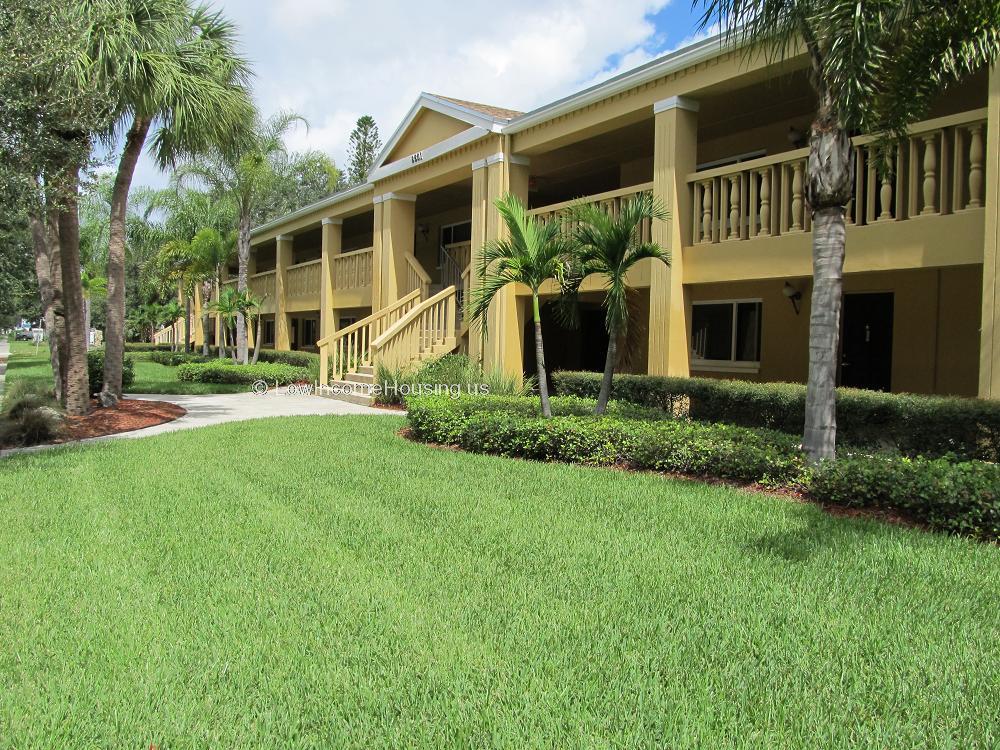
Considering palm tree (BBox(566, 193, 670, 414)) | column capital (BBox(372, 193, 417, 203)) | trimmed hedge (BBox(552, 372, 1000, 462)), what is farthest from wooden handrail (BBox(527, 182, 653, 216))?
column capital (BBox(372, 193, 417, 203))

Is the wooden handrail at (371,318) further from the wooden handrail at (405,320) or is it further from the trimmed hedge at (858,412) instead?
the trimmed hedge at (858,412)

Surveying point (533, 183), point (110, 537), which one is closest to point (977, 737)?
point (110, 537)

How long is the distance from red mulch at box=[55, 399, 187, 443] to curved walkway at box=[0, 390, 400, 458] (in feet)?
0.70

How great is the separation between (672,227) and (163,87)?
7737 millimetres

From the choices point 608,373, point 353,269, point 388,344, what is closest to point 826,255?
point 608,373

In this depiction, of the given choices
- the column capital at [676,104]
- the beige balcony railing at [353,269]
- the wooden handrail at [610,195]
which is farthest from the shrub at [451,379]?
the beige balcony railing at [353,269]

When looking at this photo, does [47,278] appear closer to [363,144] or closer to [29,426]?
[29,426]

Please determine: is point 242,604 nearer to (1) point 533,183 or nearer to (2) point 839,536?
(2) point 839,536

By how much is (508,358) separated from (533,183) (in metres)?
5.42

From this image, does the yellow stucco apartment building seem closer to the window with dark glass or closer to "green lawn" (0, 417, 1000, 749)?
the window with dark glass

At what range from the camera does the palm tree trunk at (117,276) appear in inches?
483

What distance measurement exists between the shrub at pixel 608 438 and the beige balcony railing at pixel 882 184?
127 inches

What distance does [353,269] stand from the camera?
802 inches

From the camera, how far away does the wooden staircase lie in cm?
1503
